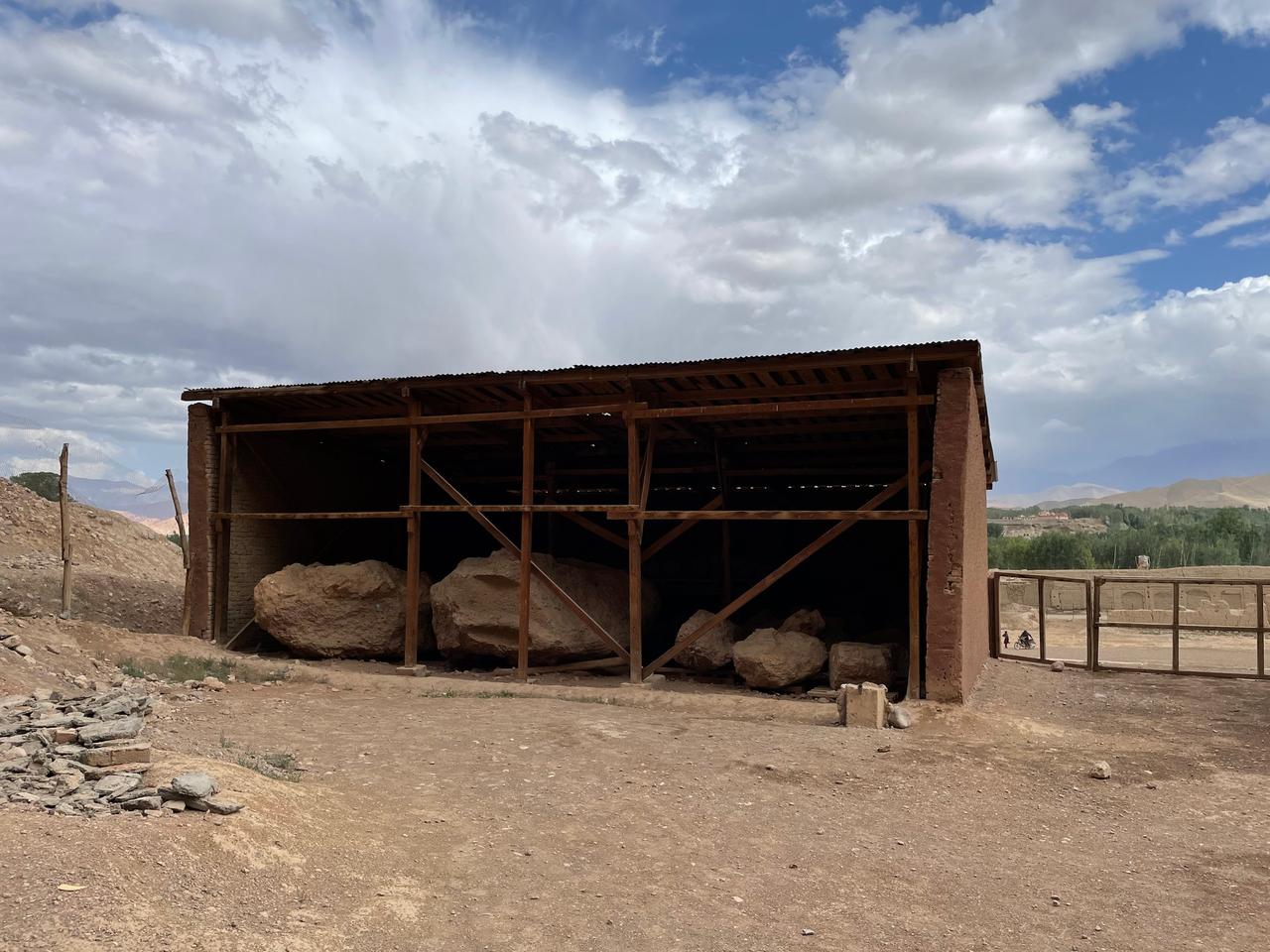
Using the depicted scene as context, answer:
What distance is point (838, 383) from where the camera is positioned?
12500mm

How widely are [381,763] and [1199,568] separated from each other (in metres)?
36.7

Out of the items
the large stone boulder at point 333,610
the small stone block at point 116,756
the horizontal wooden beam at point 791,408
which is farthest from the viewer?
the large stone boulder at point 333,610

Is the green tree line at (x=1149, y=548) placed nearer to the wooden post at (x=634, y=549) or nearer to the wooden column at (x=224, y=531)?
the wooden post at (x=634, y=549)

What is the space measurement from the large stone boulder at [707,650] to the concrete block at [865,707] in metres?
3.98

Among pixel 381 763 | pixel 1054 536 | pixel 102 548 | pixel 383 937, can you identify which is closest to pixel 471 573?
pixel 381 763

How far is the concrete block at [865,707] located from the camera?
10.1 metres

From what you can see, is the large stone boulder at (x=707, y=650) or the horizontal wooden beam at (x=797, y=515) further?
the large stone boulder at (x=707, y=650)

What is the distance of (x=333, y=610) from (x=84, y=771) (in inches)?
358

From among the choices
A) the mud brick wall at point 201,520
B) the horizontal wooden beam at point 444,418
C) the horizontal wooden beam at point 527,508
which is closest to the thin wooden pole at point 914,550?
the horizontal wooden beam at point 444,418

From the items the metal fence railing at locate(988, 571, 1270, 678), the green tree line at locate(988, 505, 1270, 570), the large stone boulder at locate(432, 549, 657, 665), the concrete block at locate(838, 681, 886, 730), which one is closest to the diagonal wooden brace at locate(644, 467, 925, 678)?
the large stone boulder at locate(432, 549, 657, 665)

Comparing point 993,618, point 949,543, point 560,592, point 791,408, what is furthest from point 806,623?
point 993,618

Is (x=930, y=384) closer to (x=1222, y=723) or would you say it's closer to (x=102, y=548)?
(x=1222, y=723)

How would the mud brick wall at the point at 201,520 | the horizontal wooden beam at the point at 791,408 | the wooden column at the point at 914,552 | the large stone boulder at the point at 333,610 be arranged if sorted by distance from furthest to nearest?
1. the mud brick wall at the point at 201,520
2. the large stone boulder at the point at 333,610
3. the horizontal wooden beam at the point at 791,408
4. the wooden column at the point at 914,552

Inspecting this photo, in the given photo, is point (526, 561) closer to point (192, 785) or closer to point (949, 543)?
point (949, 543)
